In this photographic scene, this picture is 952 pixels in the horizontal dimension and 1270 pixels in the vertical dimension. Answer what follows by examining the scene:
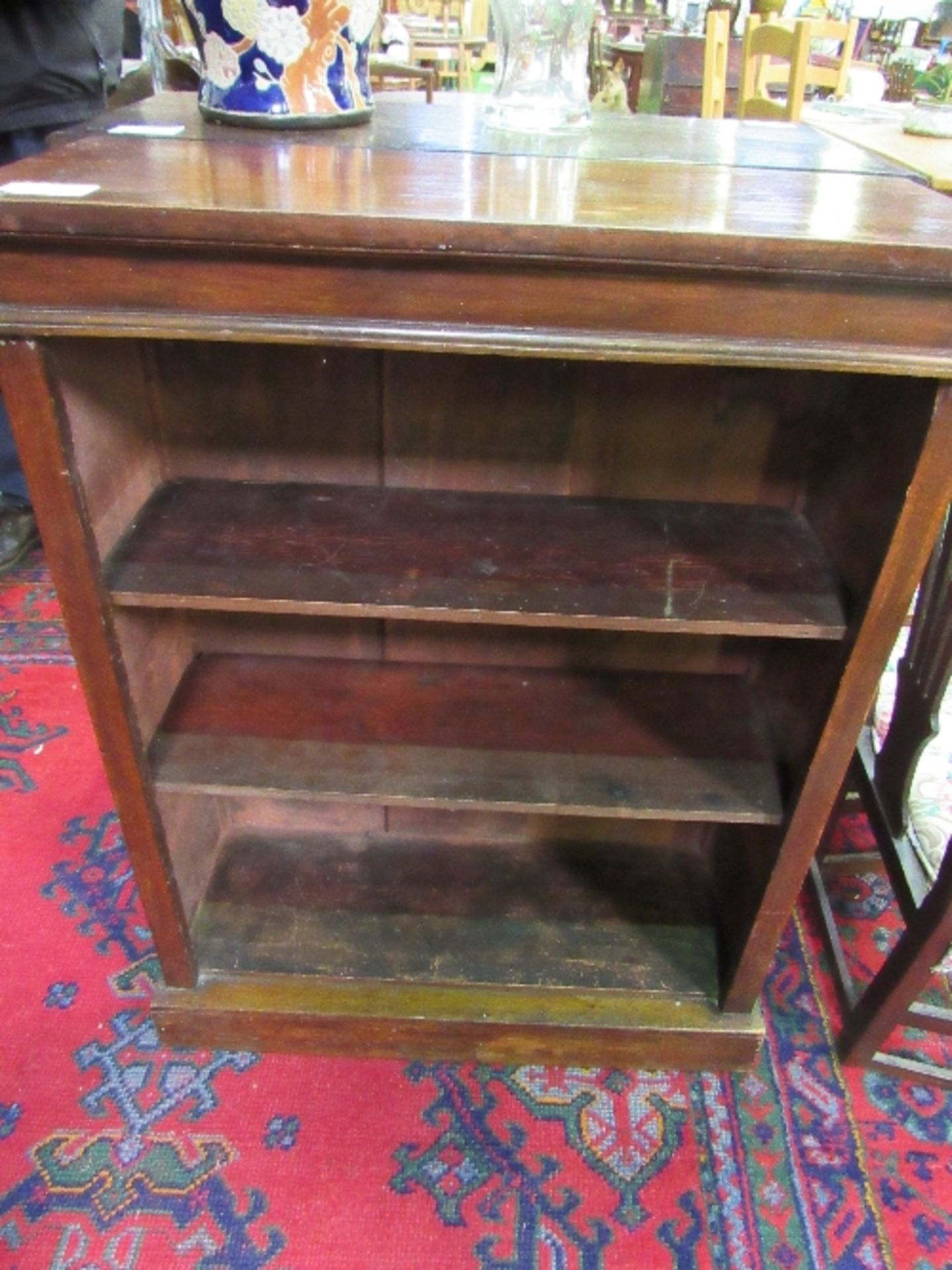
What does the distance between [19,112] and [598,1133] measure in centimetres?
191

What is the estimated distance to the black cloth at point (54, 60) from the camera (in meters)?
1.57

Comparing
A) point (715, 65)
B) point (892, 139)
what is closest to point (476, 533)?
Answer: point (892, 139)

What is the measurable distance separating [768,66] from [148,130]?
Answer: 211cm

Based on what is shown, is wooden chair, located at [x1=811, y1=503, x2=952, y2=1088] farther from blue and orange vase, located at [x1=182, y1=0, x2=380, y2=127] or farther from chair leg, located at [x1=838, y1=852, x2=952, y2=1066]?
blue and orange vase, located at [x1=182, y1=0, x2=380, y2=127]

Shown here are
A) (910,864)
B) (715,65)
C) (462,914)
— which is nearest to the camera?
(910,864)

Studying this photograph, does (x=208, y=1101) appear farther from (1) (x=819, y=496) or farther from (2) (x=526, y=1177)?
(1) (x=819, y=496)

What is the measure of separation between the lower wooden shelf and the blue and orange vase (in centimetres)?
91

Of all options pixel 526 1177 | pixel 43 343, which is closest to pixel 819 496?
pixel 43 343

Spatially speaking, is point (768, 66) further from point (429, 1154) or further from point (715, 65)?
point (429, 1154)

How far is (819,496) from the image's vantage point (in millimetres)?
910

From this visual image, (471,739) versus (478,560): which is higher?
(478,560)

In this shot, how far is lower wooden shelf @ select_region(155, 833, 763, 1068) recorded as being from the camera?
1098 millimetres

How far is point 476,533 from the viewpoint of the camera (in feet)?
2.90

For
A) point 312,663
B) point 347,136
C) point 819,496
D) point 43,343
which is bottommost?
point 312,663
